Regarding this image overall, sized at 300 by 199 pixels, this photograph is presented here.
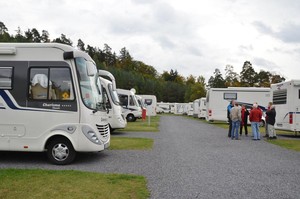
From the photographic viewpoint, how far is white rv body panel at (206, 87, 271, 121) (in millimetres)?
29953

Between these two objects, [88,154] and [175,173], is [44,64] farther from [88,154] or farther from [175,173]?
[175,173]

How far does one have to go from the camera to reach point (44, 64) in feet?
31.6

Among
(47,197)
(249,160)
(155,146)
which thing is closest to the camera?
(47,197)

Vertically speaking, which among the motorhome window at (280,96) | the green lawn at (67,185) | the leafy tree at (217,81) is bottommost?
the green lawn at (67,185)

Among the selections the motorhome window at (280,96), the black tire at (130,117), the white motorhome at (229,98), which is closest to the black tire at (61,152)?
the motorhome window at (280,96)

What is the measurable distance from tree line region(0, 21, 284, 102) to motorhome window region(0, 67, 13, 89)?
7695 centimetres

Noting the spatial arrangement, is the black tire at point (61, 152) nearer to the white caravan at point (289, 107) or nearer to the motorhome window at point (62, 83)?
the motorhome window at point (62, 83)

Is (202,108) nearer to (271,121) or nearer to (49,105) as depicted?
(271,121)

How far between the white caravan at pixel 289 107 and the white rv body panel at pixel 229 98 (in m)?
9.75

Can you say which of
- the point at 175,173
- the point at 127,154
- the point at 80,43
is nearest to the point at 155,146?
the point at 127,154

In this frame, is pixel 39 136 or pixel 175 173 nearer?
pixel 175 173

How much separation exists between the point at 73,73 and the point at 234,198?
5199mm

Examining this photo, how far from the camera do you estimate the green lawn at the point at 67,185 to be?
251 inches

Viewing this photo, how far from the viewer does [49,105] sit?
9.51m
